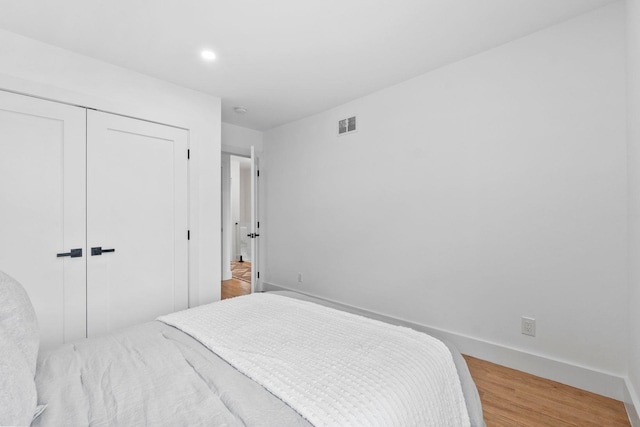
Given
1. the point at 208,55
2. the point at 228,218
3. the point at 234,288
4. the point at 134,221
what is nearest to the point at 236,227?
the point at 228,218

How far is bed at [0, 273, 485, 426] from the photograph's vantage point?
834 mm

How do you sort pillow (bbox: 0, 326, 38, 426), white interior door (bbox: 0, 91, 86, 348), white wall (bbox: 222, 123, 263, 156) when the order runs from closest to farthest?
1. pillow (bbox: 0, 326, 38, 426)
2. white interior door (bbox: 0, 91, 86, 348)
3. white wall (bbox: 222, 123, 263, 156)

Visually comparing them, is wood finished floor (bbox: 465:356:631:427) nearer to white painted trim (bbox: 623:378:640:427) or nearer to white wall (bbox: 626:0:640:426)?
white painted trim (bbox: 623:378:640:427)

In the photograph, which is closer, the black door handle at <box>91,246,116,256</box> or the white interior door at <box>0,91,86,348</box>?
the white interior door at <box>0,91,86,348</box>

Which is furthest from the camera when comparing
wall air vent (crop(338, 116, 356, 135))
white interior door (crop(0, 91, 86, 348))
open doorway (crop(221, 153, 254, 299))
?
open doorway (crop(221, 153, 254, 299))

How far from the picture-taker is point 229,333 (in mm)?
1465

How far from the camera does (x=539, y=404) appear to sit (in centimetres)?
185

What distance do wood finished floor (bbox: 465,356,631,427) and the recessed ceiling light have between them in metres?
3.32

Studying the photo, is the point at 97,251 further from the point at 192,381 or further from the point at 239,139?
the point at 239,139

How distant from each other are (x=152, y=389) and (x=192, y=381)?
0.42 feet

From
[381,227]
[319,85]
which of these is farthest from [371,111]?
[381,227]

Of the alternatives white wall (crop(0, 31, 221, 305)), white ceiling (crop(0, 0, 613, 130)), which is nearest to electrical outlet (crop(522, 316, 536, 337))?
white ceiling (crop(0, 0, 613, 130))

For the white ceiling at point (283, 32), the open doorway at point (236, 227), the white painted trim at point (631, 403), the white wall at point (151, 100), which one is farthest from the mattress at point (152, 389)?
the open doorway at point (236, 227)

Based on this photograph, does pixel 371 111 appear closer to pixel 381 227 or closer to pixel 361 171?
pixel 361 171
